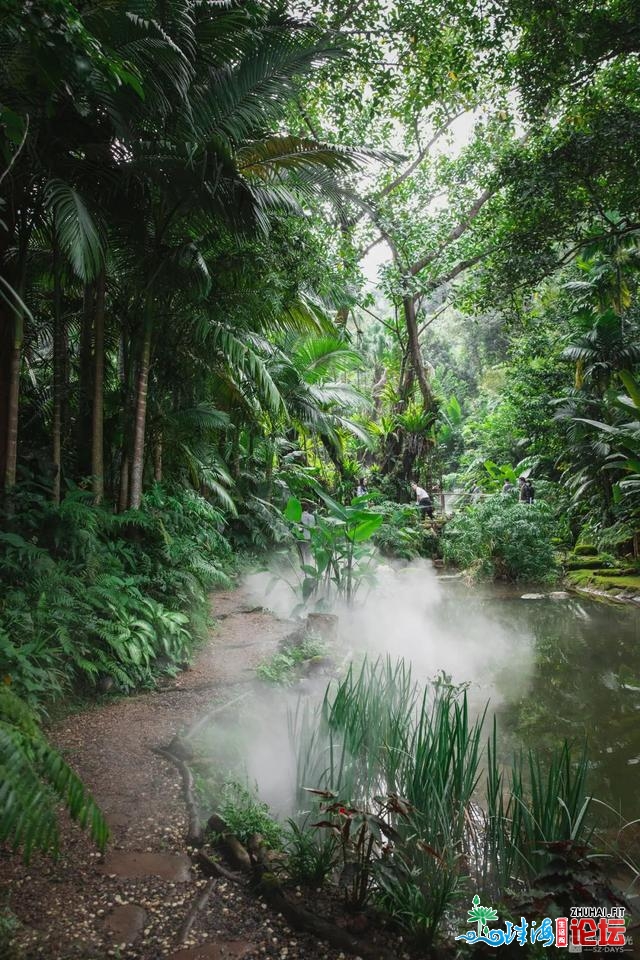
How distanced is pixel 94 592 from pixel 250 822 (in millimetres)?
2355

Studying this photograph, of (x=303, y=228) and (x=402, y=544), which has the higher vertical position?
(x=303, y=228)

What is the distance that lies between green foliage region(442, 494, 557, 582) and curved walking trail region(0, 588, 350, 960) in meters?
7.35

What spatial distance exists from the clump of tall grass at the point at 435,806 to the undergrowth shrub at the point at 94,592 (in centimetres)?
166

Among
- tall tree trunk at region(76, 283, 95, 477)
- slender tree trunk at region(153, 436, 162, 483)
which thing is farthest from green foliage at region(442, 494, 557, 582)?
tall tree trunk at region(76, 283, 95, 477)

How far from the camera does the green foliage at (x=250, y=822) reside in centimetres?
243

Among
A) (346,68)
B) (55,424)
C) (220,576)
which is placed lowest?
(220,576)

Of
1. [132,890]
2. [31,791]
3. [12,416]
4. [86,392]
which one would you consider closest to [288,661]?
[132,890]

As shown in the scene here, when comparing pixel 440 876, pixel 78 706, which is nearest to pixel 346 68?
pixel 78 706

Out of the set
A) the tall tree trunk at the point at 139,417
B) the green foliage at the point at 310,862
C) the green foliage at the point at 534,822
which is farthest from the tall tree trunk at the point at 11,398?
the green foliage at the point at 534,822

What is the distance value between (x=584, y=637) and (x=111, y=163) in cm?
684

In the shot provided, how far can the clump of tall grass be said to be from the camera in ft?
6.79

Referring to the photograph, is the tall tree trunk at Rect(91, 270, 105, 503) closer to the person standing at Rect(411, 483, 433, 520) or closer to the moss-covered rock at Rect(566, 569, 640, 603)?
the moss-covered rock at Rect(566, 569, 640, 603)

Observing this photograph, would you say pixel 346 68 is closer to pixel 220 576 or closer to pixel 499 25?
pixel 499 25

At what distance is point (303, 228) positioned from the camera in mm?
6223
